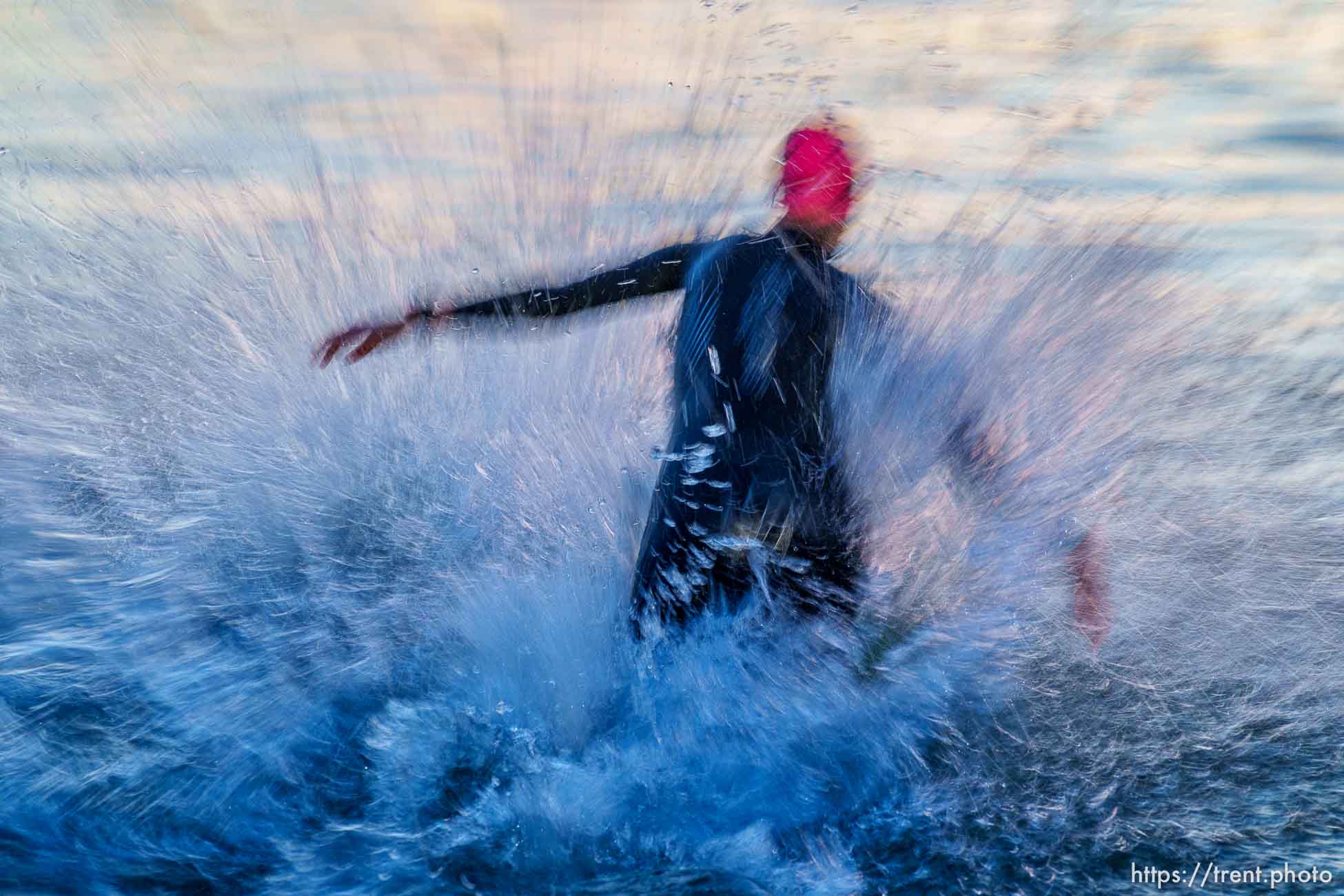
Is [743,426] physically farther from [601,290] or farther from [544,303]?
[544,303]

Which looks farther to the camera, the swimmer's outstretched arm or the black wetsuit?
the swimmer's outstretched arm

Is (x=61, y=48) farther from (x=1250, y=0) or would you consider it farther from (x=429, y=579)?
(x=1250, y=0)

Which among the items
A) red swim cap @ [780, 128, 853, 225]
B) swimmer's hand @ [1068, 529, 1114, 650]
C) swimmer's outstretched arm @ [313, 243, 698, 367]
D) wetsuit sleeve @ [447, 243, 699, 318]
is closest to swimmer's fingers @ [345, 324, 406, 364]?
swimmer's outstretched arm @ [313, 243, 698, 367]

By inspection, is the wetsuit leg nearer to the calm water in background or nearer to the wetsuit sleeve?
the calm water in background

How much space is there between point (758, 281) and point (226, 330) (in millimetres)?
2554

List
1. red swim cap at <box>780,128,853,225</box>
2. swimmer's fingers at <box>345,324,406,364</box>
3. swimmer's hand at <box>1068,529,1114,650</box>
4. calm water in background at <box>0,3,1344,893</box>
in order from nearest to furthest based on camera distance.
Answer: red swim cap at <box>780,128,853,225</box>
calm water in background at <box>0,3,1344,893</box>
swimmer's fingers at <box>345,324,406,364</box>
swimmer's hand at <box>1068,529,1114,650</box>

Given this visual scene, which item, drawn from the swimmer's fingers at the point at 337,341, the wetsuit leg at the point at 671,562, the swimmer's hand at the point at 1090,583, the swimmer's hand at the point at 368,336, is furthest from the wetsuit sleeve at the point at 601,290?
the swimmer's hand at the point at 1090,583

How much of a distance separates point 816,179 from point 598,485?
1.41 metres

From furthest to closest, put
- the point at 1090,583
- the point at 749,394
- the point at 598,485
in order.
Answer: the point at 598,485 → the point at 1090,583 → the point at 749,394

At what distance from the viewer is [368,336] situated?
2584 mm

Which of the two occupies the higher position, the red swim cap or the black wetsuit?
the red swim cap

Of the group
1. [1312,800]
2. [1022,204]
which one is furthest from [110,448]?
[1312,800]

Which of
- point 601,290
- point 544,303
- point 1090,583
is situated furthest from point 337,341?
point 1090,583

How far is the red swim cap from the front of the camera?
7.56 ft
